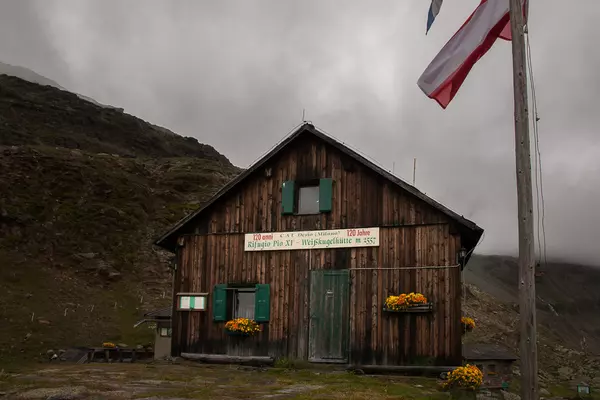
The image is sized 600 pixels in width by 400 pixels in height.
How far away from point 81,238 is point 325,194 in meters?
35.7

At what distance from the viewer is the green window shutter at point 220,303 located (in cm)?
2084

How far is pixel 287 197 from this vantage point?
822 inches

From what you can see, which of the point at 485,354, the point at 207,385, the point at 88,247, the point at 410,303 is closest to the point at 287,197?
the point at 410,303

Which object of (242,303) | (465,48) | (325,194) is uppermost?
(465,48)

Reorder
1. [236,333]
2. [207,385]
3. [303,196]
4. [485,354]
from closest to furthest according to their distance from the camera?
[207,385], [236,333], [303,196], [485,354]

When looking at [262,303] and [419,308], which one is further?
[262,303]

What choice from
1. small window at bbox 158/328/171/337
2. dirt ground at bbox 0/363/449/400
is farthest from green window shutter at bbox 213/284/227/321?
small window at bbox 158/328/171/337

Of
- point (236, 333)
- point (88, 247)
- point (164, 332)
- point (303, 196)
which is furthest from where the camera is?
point (88, 247)

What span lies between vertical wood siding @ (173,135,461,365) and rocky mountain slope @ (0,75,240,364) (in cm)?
1235

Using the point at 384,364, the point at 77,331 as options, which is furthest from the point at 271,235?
the point at 77,331

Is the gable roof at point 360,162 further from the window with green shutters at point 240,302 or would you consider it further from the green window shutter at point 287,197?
the window with green shutters at point 240,302

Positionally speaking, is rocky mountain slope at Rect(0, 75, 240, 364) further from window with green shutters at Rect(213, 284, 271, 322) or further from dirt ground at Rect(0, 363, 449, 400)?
dirt ground at Rect(0, 363, 449, 400)

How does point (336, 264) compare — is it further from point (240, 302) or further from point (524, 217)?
point (524, 217)

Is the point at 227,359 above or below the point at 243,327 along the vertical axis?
below
